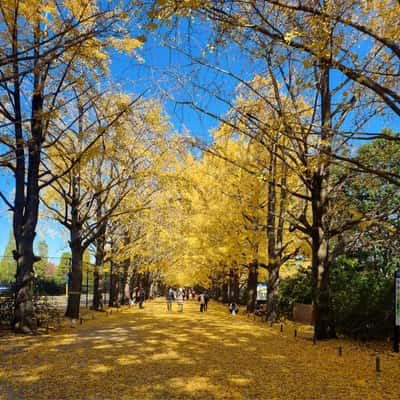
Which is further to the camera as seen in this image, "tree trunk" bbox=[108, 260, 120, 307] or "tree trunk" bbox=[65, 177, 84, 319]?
"tree trunk" bbox=[108, 260, 120, 307]

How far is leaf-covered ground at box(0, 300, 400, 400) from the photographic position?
582 cm

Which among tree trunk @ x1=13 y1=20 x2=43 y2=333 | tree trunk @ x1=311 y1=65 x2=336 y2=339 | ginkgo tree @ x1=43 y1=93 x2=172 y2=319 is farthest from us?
ginkgo tree @ x1=43 y1=93 x2=172 y2=319

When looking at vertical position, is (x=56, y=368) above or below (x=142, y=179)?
below

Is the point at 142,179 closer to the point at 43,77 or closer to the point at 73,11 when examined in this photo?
the point at 43,77

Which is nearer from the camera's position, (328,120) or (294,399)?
(294,399)

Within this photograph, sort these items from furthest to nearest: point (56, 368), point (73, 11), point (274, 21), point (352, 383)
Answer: point (73, 11) < point (274, 21) < point (56, 368) < point (352, 383)

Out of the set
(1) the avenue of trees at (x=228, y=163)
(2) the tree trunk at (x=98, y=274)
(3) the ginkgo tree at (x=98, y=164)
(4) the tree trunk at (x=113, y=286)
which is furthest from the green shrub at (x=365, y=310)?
(4) the tree trunk at (x=113, y=286)

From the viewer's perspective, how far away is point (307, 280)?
21312 mm

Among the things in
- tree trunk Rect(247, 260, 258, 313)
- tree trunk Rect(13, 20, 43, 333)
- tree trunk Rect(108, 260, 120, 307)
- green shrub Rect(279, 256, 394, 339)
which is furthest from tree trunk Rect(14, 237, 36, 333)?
tree trunk Rect(247, 260, 258, 313)

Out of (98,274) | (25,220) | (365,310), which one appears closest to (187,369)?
(365,310)

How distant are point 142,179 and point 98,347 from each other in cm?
918

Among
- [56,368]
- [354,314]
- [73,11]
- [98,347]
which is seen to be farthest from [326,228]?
[73,11]

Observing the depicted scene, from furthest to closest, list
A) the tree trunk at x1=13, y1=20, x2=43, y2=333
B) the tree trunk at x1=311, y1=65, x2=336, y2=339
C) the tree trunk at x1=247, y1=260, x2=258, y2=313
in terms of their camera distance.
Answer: the tree trunk at x1=247, y1=260, x2=258, y2=313, the tree trunk at x1=13, y1=20, x2=43, y2=333, the tree trunk at x1=311, y1=65, x2=336, y2=339

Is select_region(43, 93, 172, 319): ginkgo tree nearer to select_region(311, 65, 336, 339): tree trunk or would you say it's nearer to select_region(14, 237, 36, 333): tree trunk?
select_region(14, 237, 36, 333): tree trunk
